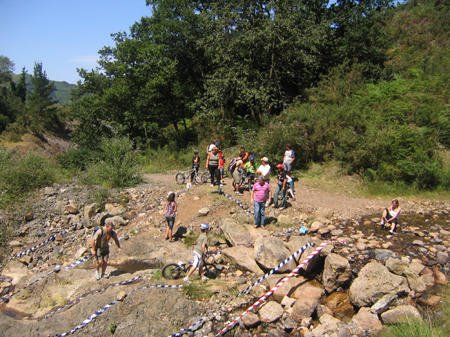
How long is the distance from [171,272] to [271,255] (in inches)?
97.2

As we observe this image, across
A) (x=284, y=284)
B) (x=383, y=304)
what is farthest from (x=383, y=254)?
(x=284, y=284)

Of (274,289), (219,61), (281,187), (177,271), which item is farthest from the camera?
(219,61)

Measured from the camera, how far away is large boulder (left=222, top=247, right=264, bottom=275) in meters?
7.60

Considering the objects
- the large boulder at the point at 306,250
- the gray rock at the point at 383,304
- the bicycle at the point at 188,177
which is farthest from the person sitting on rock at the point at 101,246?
the gray rock at the point at 383,304

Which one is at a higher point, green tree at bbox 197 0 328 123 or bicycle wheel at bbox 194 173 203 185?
green tree at bbox 197 0 328 123

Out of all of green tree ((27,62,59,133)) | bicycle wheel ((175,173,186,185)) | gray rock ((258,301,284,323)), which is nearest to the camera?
gray rock ((258,301,284,323))

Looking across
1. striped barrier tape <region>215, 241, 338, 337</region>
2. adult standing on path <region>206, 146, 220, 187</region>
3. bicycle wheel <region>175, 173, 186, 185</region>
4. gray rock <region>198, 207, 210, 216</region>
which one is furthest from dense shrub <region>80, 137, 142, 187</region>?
striped barrier tape <region>215, 241, 338, 337</region>

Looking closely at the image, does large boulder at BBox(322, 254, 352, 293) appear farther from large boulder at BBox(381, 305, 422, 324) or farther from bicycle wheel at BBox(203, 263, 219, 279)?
bicycle wheel at BBox(203, 263, 219, 279)

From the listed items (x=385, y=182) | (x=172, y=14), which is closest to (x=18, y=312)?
(x=385, y=182)

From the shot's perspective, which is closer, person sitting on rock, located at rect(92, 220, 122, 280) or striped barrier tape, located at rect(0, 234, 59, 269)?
person sitting on rock, located at rect(92, 220, 122, 280)

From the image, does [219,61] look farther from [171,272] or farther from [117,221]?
[171,272]

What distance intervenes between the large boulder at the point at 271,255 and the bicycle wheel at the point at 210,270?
1.11 meters

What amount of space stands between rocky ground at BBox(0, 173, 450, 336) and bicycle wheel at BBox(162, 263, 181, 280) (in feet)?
0.68

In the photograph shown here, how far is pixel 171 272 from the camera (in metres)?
7.37
